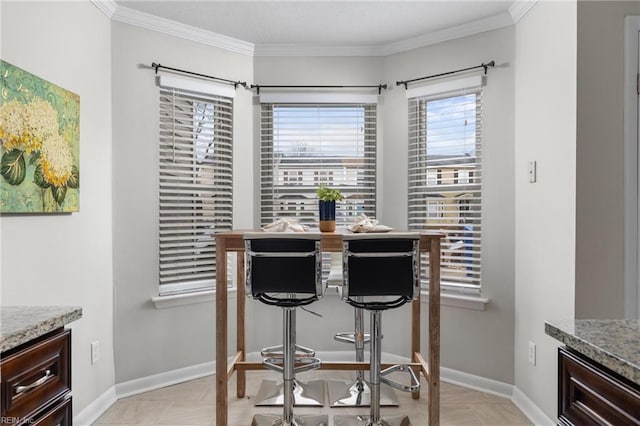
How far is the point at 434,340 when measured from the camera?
2.58 m

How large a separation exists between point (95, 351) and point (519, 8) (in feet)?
11.6

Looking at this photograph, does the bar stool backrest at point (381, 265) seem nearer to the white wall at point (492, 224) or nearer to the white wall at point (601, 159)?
the white wall at point (601, 159)

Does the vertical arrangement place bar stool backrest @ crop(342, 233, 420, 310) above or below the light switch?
below

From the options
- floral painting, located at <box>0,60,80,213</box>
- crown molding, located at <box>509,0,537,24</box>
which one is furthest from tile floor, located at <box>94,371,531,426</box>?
crown molding, located at <box>509,0,537,24</box>

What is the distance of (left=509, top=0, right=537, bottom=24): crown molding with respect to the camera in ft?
9.27

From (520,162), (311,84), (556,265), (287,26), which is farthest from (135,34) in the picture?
(556,265)

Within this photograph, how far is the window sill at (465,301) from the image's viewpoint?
319 cm

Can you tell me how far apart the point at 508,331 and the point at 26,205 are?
119 inches

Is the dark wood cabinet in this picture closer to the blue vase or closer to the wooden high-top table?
the wooden high-top table

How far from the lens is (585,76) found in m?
2.29

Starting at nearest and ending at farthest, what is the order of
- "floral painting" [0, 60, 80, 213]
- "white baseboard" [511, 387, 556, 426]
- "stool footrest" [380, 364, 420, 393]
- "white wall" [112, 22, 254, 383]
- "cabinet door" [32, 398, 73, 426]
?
"cabinet door" [32, 398, 73, 426]
"floral painting" [0, 60, 80, 213]
"stool footrest" [380, 364, 420, 393]
"white baseboard" [511, 387, 556, 426]
"white wall" [112, 22, 254, 383]

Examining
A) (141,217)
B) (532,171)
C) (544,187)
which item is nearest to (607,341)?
(544,187)

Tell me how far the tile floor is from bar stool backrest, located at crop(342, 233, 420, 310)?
0.99 m

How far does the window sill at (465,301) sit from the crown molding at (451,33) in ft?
6.39
